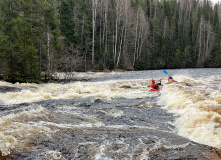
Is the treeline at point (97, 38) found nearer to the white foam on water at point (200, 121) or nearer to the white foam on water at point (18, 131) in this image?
the white foam on water at point (18, 131)

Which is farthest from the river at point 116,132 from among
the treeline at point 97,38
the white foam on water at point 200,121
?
the treeline at point 97,38

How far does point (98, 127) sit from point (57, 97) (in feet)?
15.7

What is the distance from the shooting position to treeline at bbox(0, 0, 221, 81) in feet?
48.8

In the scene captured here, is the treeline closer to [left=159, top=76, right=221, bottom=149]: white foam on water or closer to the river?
the river

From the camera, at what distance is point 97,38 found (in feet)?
101

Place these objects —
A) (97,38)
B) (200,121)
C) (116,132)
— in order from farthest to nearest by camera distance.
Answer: (97,38), (200,121), (116,132)

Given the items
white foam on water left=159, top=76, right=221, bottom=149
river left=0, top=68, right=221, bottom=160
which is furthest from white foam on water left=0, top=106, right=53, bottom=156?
white foam on water left=159, top=76, right=221, bottom=149

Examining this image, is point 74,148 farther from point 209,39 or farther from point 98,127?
point 209,39

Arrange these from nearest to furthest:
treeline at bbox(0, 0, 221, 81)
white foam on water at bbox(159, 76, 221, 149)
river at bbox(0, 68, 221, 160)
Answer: river at bbox(0, 68, 221, 160), white foam on water at bbox(159, 76, 221, 149), treeline at bbox(0, 0, 221, 81)

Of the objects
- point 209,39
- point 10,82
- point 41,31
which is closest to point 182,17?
point 209,39

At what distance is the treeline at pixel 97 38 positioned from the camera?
14.9m

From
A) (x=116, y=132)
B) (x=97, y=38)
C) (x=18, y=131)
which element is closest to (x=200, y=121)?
(x=116, y=132)

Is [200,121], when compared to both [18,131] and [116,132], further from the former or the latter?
[18,131]

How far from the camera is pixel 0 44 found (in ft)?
48.7
